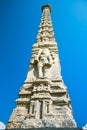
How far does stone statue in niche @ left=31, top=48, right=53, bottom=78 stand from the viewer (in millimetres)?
13233

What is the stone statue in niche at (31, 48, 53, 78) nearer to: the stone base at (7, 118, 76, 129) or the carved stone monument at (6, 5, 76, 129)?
the carved stone monument at (6, 5, 76, 129)

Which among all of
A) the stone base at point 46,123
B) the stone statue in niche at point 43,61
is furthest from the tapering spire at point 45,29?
the stone base at point 46,123

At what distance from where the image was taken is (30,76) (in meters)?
13.3

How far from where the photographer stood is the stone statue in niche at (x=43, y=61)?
13.2 metres

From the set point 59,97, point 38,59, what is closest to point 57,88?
point 59,97

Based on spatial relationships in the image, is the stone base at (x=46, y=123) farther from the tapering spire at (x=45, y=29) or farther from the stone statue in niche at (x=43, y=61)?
the tapering spire at (x=45, y=29)

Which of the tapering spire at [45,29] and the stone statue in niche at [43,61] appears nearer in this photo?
the stone statue in niche at [43,61]

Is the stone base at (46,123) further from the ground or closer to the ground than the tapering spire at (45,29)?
closer to the ground

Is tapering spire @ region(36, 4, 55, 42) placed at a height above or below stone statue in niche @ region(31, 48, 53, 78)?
above

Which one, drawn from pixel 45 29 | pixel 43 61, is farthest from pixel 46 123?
pixel 45 29

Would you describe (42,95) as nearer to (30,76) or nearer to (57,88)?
(57,88)

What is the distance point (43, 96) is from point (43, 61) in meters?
2.74

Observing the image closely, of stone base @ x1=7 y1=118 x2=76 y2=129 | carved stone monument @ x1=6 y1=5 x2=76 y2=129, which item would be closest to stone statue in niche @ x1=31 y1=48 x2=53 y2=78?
carved stone monument @ x1=6 y1=5 x2=76 y2=129

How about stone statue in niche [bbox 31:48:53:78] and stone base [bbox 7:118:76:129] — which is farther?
stone statue in niche [bbox 31:48:53:78]
